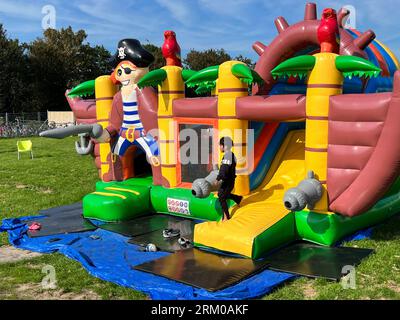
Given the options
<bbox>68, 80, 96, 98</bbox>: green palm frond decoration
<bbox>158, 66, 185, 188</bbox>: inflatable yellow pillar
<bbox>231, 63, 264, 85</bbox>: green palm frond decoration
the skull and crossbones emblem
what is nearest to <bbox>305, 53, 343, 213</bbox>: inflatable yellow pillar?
<bbox>231, 63, 264, 85</bbox>: green palm frond decoration

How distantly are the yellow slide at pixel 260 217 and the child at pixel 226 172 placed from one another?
11.7 inches

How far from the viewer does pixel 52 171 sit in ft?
40.5

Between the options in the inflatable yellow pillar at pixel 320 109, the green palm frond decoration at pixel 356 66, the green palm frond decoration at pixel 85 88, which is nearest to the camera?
the green palm frond decoration at pixel 356 66

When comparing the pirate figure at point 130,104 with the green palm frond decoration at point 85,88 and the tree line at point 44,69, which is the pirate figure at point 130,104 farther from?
the tree line at point 44,69

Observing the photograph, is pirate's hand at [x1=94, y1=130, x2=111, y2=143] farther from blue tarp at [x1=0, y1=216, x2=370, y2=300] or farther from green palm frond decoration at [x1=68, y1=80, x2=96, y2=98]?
blue tarp at [x1=0, y1=216, x2=370, y2=300]

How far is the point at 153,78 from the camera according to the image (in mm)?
6984

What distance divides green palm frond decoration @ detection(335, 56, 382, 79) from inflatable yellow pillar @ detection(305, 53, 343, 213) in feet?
0.27

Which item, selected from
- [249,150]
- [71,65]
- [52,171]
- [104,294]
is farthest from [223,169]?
[71,65]

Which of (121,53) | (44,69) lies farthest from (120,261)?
(44,69)

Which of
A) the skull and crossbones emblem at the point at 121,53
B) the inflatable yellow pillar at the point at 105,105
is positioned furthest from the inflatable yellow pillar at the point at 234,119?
the inflatable yellow pillar at the point at 105,105

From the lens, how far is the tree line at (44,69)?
31.7 metres

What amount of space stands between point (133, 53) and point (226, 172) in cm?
317

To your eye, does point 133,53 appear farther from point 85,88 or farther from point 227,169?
point 227,169

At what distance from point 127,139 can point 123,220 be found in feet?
4.92
